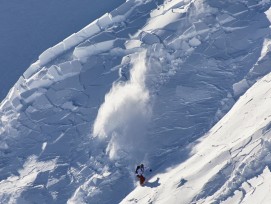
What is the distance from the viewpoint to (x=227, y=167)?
1270 centimetres

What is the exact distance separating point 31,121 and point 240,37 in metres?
7.17

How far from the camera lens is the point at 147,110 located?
15.5 m

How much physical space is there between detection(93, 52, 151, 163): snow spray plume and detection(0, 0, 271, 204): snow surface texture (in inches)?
1.4

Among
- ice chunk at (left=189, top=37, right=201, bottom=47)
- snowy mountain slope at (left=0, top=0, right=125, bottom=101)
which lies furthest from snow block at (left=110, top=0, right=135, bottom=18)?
ice chunk at (left=189, top=37, right=201, bottom=47)

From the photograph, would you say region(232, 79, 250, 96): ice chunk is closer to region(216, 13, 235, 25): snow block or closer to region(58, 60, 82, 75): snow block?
region(216, 13, 235, 25): snow block

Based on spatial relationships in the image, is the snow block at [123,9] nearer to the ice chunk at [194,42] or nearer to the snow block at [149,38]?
the snow block at [149,38]

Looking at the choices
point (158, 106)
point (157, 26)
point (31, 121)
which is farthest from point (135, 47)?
point (31, 121)

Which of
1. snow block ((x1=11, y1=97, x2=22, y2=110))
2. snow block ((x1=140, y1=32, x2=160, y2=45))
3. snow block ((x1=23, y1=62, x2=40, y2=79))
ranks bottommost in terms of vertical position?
snow block ((x1=140, y1=32, x2=160, y2=45))

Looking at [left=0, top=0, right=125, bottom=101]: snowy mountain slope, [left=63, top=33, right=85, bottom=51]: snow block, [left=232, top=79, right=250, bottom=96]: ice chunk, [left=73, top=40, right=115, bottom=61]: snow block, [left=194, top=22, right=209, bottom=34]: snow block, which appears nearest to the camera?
[left=232, top=79, right=250, bottom=96]: ice chunk

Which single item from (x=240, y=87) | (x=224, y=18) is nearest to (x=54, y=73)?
(x=224, y=18)

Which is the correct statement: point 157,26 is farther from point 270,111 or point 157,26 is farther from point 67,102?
point 270,111

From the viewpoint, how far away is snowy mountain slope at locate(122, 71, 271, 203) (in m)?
12.1

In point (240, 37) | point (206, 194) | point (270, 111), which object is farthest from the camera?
point (240, 37)

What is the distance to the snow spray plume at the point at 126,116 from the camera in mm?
14945
